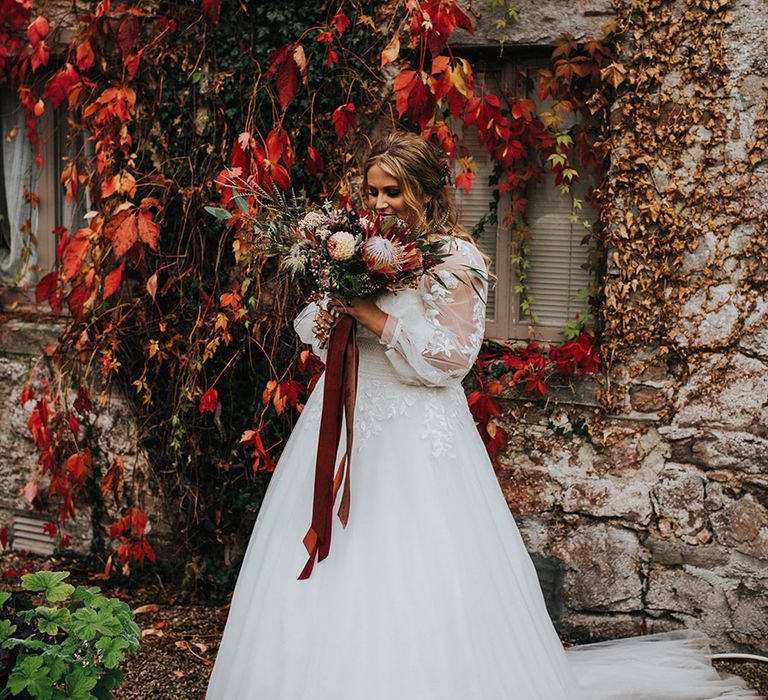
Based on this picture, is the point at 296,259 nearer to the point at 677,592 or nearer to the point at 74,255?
the point at 74,255

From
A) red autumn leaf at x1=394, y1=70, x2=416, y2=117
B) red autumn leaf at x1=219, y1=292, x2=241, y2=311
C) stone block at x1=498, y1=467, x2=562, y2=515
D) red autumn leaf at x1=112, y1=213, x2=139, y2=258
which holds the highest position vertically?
red autumn leaf at x1=394, y1=70, x2=416, y2=117

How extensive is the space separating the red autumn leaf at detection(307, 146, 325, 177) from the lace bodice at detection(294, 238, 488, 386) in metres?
1.34

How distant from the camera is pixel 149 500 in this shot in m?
4.58

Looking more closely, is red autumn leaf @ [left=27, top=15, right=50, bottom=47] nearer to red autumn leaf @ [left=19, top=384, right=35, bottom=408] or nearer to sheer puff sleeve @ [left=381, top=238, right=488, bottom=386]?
red autumn leaf @ [left=19, top=384, right=35, bottom=408]

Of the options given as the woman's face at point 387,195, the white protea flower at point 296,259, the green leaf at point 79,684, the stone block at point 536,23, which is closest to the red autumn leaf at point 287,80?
the stone block at point 536,23

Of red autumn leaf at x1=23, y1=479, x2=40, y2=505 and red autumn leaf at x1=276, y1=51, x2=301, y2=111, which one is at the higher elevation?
red autumn leaf at x1=276, y1=51, x2=301, y2=111

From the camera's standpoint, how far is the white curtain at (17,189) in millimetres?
4906

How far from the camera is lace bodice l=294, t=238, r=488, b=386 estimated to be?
275 cm

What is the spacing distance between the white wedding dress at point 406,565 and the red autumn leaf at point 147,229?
136 centimetres

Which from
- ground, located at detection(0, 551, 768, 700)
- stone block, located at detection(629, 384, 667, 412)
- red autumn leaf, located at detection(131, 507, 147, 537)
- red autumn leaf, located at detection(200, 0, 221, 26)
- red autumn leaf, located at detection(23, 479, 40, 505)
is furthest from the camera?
red autumn leaf, located at detection(23, 479, 40, 505)

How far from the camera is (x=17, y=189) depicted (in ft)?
16.2

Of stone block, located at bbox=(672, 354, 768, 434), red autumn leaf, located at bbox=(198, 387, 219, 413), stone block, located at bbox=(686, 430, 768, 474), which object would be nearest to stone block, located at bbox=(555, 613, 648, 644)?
stone block, located at bbox=(686, 430, 768, 474)

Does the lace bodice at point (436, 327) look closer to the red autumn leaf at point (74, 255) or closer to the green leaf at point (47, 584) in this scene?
the green leaf at point (47, 584)

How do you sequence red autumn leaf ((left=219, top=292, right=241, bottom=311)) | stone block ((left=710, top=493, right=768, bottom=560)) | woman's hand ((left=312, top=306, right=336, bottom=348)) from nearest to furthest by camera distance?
woman's hand ((left=312, top=306, right=336, bottom=348))
stone block ((left=710, top=493, right=768, bottom=560))
red autumn leaf ((left=219, top=292, right=241, bottom=311))
